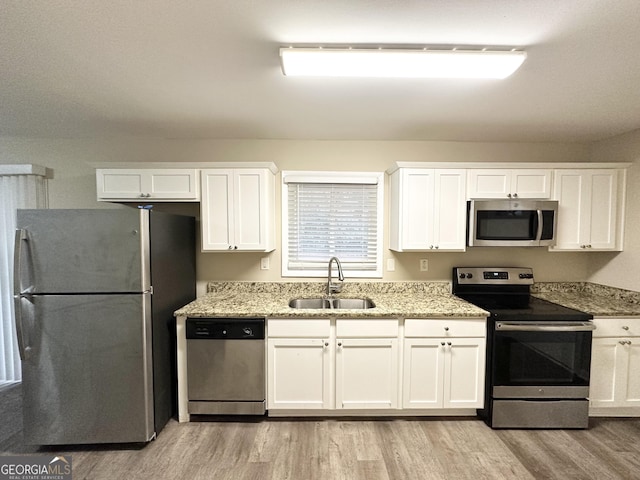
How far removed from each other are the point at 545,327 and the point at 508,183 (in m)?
1.24

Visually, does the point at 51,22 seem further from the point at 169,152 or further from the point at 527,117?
the point at 527,117

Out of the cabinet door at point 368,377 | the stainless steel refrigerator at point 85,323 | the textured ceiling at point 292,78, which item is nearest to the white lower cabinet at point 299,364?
the cabinet door at point 368,377

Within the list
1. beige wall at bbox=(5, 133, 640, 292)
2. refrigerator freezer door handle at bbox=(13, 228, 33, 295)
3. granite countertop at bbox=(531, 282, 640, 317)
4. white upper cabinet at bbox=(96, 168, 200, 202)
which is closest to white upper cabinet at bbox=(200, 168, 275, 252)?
white upper cabinet at bbox=(96, 168, 200, 202)

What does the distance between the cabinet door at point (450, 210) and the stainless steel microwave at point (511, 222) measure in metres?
0.08

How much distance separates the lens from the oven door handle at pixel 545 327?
84.7 inches

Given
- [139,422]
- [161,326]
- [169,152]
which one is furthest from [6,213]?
[139,422]

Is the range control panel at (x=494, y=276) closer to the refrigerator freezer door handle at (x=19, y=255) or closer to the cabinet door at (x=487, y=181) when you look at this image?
the cabinet door at (x=487, y=181)

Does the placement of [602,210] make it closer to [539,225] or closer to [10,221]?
[539,225]

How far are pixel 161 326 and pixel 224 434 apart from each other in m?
0.96

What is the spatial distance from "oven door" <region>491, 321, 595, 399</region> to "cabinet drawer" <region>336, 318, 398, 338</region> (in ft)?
2.63

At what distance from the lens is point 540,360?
2.18m

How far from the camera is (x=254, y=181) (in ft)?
8.25

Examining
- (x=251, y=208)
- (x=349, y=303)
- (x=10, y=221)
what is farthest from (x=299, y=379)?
(x=10, y=221)

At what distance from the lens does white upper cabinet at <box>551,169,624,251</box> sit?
2523 millimetres
